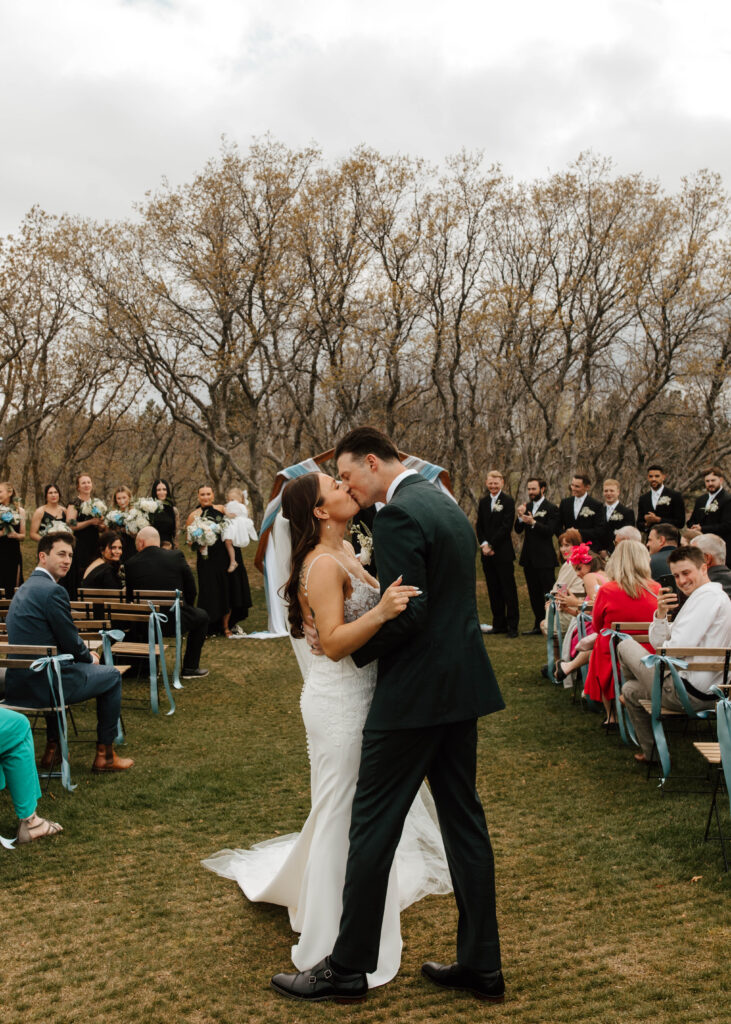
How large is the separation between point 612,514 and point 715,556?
526 cm

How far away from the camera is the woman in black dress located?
12.8 meters

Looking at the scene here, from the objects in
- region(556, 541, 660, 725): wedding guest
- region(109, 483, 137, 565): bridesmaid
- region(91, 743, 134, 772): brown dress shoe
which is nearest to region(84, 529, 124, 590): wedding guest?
region(109, 483, 137, 565): bridesmaid

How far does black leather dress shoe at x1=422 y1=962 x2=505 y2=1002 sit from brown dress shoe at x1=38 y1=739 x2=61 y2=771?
422 cm

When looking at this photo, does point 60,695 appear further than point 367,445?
Yes

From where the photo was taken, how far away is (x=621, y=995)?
358 cm

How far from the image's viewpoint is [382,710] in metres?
3.49

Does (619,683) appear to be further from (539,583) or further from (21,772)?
(539,583)

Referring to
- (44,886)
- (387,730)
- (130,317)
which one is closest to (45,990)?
(44,886)

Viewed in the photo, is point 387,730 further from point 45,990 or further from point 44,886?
point 44,886

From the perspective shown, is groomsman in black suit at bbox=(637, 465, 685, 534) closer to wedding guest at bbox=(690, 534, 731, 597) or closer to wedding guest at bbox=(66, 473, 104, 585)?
wedding guest at bbox=(690, 534, 731, 597)

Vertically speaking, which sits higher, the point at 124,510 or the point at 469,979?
the point at 124,510

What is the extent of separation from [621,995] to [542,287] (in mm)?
26854

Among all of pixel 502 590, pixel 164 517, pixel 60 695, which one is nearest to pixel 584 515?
pixel 502 590

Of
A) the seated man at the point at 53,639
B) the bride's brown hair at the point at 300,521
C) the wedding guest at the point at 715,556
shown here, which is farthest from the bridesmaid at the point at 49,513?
the bride's brown hair at the point at 300,521
